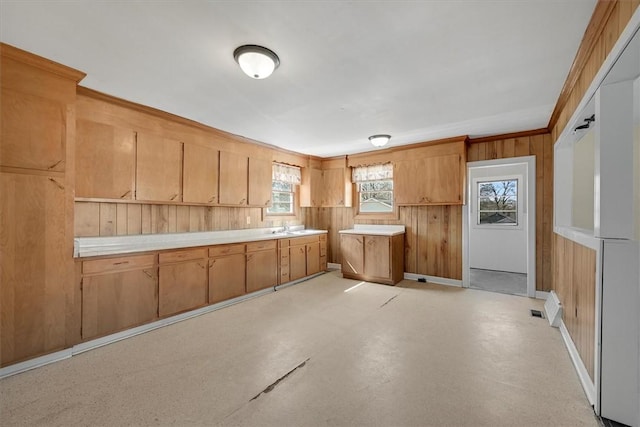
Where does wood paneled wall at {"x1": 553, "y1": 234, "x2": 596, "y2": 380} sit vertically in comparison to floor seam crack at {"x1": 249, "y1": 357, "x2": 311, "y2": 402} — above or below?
above

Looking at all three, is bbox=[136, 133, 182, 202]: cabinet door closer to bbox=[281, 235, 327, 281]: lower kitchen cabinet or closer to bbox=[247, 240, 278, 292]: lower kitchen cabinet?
bbox=[247, 240, 278, 292]: lower kitchen cabinet

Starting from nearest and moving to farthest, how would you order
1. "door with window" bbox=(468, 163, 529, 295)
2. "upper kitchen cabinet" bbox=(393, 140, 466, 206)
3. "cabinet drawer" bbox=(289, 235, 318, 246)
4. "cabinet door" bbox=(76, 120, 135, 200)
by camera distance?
"cabinet door" bbox=(76, 120, 135, 200), "upper kitchen cabinet" bbox=(393, 140, 466, 206), "cabinet drawer" bbox=(289, 235, 318, 246), "door with window" bbox=(468, 163, 529, 295)

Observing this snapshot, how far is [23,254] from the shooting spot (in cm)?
217

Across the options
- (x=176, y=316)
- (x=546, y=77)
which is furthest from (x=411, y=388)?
(x=546, y=77)

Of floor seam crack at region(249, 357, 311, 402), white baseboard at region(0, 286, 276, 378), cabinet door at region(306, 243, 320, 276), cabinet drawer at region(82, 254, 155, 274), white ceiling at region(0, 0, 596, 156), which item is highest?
white ceiling at region(0, 0, 596, 156)

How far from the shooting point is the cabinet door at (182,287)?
3020 millimetres

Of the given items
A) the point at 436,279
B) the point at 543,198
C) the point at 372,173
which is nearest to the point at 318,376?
the point at 436,279

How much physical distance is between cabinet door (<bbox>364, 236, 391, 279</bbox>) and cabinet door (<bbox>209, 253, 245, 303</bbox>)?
222 cm

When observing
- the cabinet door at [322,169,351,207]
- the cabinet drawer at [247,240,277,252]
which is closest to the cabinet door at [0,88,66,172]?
the cabinet drawer at [247,240,277,252]

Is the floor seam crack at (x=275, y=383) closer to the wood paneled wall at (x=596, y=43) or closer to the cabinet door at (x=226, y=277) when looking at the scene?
the cabinet door at (x=226, y=277)

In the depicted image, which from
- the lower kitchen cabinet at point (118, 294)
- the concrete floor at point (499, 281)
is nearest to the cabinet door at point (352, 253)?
the concrete floor at point (499, 281)

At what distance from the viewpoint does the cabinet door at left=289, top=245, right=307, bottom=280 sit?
473 cm

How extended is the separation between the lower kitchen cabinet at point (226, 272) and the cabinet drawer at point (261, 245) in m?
0.13

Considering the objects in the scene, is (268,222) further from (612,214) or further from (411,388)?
(612,214)
